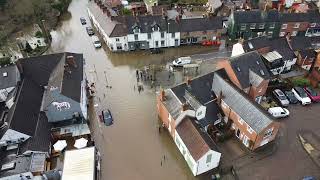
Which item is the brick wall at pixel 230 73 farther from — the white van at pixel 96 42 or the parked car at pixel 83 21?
the parked car at pixel 83 21

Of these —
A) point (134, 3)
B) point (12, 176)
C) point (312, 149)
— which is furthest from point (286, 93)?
point (134, 3)

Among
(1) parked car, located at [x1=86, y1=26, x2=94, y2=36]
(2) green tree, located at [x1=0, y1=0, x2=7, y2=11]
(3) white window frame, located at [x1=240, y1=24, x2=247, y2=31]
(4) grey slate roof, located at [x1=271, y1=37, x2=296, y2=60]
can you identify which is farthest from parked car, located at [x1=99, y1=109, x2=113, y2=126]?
(2) green tree, located at [x1=0, y1=0, x2=7, y2=11]

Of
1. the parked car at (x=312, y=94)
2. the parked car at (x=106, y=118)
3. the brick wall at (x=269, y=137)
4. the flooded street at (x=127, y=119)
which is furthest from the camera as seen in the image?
the parked car at (x=312, y=94)

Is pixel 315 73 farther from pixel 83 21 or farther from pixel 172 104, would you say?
pixel 83 21

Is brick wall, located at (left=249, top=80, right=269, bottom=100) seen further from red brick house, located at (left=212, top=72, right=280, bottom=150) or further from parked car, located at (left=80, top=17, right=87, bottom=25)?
parked car, located at (left=80, top=17, right=87, bottom=25)

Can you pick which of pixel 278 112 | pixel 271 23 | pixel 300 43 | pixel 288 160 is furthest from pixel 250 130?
pixel 271 23

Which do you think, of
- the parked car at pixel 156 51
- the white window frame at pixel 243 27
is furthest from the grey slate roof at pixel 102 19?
the white window frame at pixel 243 27
